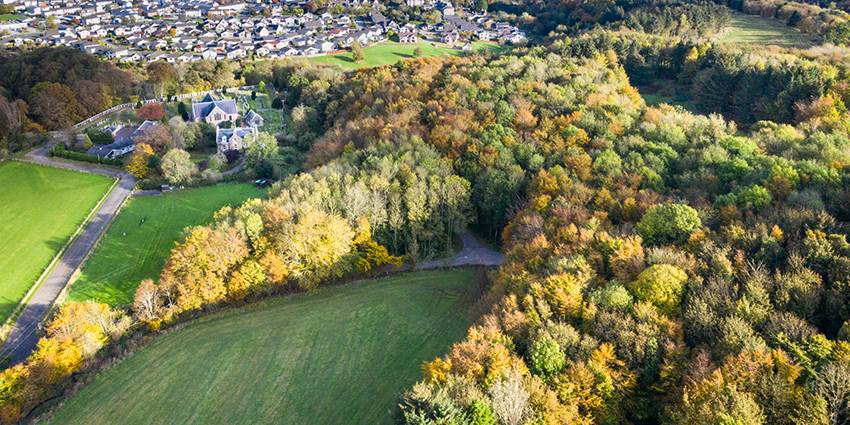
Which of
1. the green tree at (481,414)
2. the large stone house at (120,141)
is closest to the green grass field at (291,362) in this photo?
the green tree at (481,414)

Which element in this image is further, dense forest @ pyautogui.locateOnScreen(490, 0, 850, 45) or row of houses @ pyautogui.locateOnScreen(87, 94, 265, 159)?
dense forest @ pyautogui.locateOnScreen(490, 0, 850, 45)

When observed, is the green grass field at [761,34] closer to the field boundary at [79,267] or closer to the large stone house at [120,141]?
the field boundary at [79,267]

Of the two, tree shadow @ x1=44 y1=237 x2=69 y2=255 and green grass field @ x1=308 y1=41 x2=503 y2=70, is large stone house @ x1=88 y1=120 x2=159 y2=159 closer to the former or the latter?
tree shadow @ x1=44 y1=237 x2=69 y2=255

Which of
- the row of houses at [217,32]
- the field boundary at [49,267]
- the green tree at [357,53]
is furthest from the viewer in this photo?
the row of houses at [217,32]

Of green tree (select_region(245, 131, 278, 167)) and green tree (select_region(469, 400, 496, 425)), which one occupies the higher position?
green tree (select_region(469, 400, 496, 425))

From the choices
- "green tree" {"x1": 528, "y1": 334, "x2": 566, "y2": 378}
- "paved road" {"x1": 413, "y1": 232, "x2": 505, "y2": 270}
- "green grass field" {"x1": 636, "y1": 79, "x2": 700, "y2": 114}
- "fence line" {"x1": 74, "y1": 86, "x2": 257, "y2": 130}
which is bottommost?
"paved road" {"x1": 413, "y1": 232, "x2": 505, "y2": 270}

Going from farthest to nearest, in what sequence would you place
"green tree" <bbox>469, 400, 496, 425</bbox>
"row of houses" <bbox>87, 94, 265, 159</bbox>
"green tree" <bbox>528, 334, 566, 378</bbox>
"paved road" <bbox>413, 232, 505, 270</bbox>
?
"row of houses" <bbox>87, 94, 265, 159</bbox>
"paved road" <bbox>413, 232, 505, 270</bbox>
"green tree" <bbox>528, 334, 566, 378</bbox>
"green tree" <bbox>469, 400, 496, 425</bbox>

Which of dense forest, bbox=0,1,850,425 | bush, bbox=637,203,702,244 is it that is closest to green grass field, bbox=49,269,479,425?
dense forest, bbox=0,1,850,425
